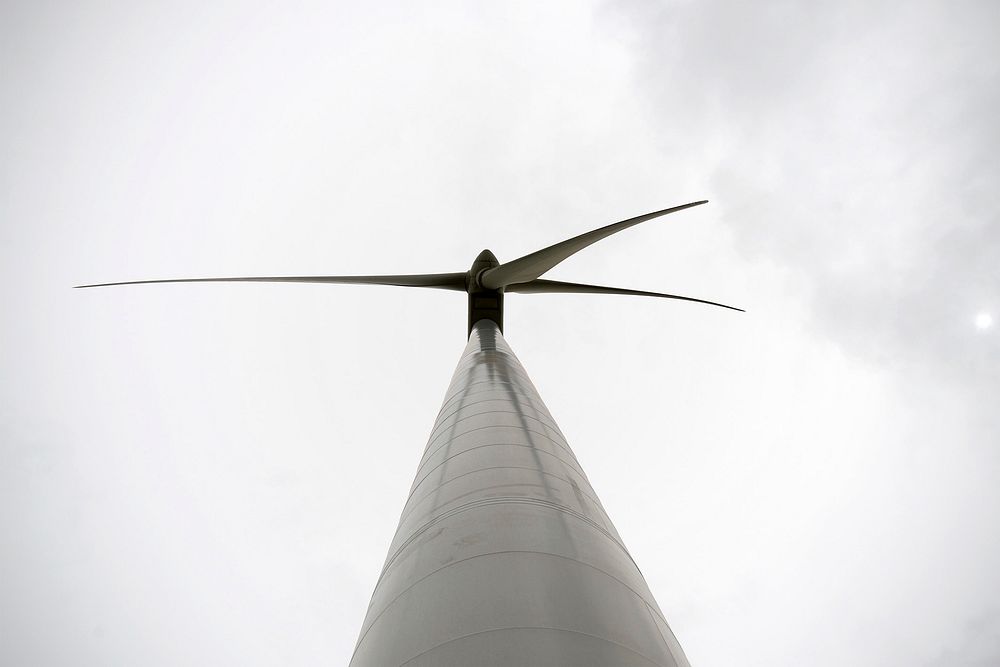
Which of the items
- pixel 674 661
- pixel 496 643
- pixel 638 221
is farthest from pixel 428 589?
pixel 638 221

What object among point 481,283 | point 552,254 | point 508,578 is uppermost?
point 481,283

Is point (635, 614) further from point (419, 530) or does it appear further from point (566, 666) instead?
point (419, 530)

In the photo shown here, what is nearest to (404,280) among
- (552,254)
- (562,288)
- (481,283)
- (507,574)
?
(481,283)

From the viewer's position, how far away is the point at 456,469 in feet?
20.2

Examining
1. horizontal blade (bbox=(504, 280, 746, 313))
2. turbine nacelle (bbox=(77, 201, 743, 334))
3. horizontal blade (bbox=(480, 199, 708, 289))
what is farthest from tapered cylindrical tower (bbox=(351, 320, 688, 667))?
horizontal blade (bbox=(504, 280, 746, 313))

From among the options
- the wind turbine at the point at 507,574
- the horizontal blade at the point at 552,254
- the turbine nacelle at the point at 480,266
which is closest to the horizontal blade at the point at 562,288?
the turbine nacelle at the point at 480,266

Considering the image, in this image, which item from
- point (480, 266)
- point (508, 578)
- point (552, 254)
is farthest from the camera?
point (480, 266)

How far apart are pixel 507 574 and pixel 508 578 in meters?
0.05

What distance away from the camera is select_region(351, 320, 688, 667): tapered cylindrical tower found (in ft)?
11.4

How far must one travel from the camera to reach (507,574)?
159 inches

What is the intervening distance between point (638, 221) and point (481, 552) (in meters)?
10.4

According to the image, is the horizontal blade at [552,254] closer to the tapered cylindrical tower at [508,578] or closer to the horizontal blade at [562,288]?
the horizontal blade at [562,288]

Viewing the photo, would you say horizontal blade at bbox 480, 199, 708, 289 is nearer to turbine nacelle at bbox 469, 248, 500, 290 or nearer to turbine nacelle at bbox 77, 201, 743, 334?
turbine nacelle at bbox 77, 201, 743, 334

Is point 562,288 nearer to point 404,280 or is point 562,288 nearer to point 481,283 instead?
point 481,283
